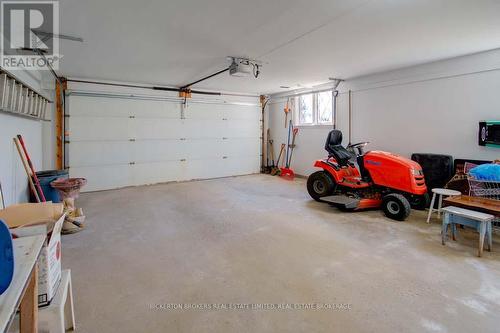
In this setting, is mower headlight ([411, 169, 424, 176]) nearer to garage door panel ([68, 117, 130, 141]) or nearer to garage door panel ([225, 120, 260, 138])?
garage door panel ([225, 120, 260, 138])

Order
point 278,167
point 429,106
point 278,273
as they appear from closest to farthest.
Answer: point 278,273 → point 429,106 → point 278,167

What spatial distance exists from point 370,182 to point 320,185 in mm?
830

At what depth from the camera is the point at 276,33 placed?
3.10 meters

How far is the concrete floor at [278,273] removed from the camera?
1.80 meters

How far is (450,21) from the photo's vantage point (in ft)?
9.07

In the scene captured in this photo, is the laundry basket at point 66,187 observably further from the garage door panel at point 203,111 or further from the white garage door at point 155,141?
the garage door panel at point 203,111

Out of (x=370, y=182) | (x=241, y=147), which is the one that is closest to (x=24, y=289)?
(x=370, y=182)

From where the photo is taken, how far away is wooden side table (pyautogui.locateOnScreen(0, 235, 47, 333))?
2.60 feet

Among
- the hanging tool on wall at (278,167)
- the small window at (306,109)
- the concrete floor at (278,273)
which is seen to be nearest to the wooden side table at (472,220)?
the concrete floor at (278,273)

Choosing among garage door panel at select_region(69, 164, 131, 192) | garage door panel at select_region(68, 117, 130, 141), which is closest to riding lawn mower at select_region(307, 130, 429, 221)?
garage door panel at select_region(69, 164, 131, 192)

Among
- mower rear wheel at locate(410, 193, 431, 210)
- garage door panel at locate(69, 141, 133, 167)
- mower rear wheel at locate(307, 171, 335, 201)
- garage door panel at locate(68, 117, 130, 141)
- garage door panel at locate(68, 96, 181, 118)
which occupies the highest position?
garage door panel at locate(68, 96, 181, 118)

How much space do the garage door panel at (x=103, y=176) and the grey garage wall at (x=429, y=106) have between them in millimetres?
5020

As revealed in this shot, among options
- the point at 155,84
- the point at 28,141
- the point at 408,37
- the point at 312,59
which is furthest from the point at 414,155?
the point at 28,141

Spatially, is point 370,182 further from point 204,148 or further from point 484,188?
point 204,148
